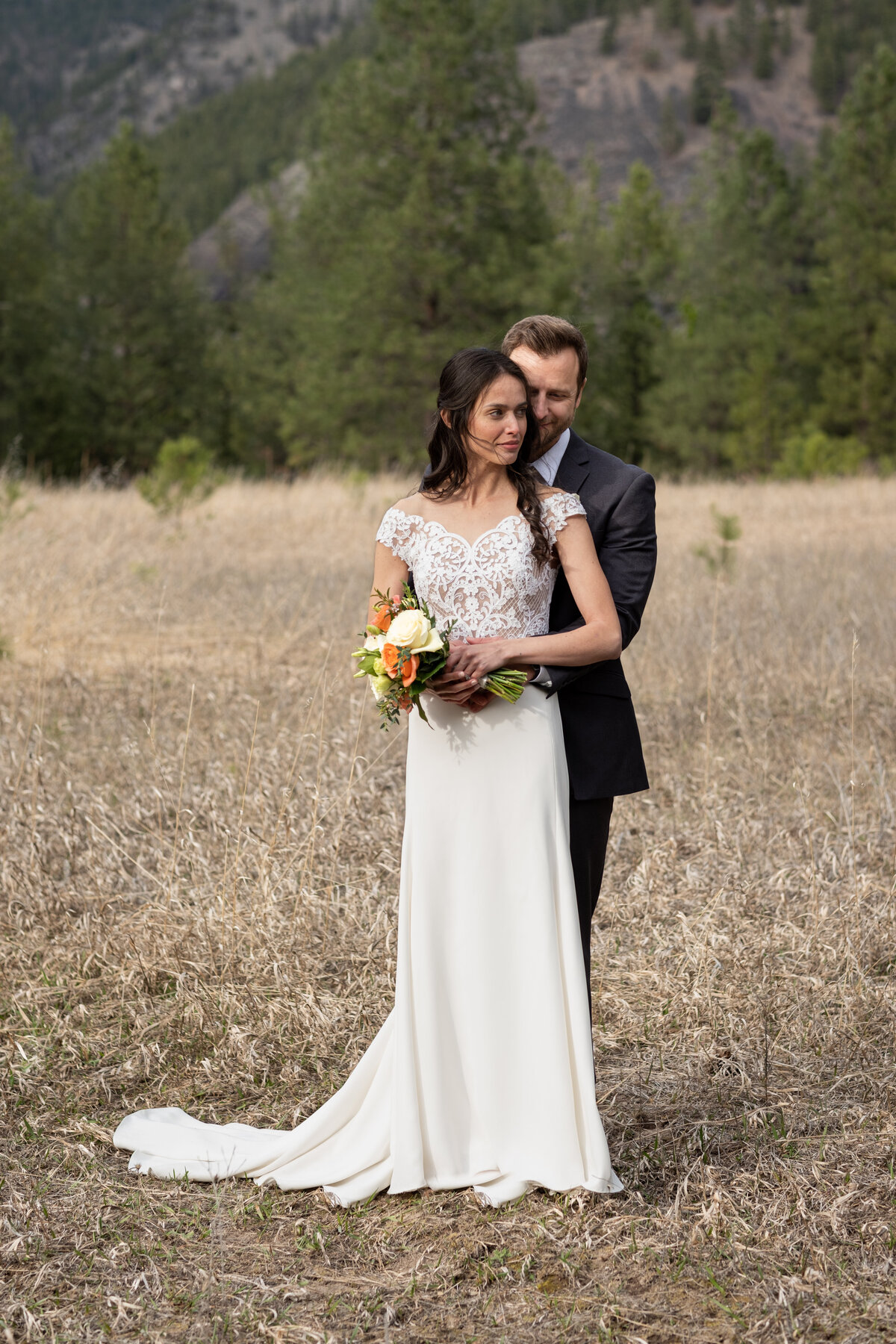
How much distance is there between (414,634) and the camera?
107 inches

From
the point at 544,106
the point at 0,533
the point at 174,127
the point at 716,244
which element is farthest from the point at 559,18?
the point at 0,533

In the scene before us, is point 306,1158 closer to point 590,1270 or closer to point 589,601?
point 590,1270

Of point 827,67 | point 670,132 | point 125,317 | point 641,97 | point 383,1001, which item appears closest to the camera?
point 383,1001

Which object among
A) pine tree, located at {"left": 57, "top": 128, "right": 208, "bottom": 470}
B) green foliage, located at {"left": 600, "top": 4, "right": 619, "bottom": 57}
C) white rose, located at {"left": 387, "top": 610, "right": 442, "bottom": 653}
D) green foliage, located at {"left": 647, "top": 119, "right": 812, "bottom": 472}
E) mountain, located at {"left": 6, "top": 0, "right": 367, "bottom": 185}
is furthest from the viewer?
mountain, located at {"left": 6, "top": 0, "right": 367, "bottom": 185}

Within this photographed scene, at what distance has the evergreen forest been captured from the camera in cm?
2200

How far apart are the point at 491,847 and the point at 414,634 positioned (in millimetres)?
586

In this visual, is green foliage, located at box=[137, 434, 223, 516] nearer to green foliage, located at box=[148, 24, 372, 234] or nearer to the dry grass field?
the dry grass field

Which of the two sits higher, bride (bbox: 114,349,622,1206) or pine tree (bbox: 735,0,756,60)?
pine tree (bbox: 735,0,756,60)

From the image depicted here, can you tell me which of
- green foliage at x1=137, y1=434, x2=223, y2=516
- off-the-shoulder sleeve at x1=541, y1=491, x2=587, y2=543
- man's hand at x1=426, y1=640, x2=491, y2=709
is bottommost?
green foliage at x1=137, y1=434, x2=223, y2=516

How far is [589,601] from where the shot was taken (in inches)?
114

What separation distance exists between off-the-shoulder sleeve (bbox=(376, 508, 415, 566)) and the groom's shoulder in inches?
18.2

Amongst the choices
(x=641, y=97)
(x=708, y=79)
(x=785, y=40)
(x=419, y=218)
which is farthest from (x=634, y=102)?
(x=419, y=218)

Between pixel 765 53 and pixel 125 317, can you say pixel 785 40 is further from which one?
pixel 125 317

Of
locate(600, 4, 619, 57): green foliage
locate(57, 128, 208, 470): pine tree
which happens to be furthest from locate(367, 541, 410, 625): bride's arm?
locate(600, 4, 619, 57): green foliage
